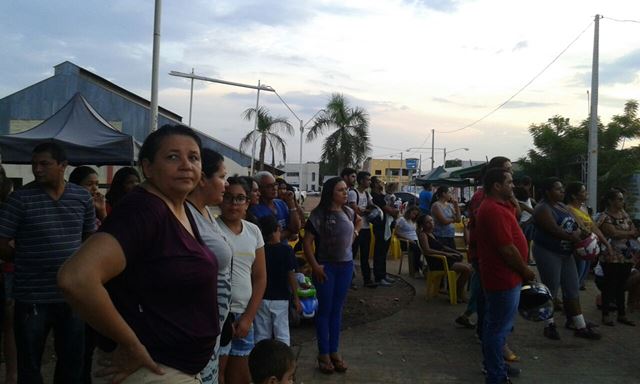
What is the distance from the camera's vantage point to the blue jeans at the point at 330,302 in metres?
4.86

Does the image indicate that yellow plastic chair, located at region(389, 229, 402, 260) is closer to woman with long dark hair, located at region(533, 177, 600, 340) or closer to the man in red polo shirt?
woman with long dark hair, located at region(533, 177, 600, 340)

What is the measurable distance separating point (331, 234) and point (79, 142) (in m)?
3.91

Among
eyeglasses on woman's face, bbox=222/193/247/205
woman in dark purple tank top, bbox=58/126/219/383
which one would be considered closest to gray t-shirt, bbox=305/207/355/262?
eyeglasses on woman's face, bbox=222/193/247/205

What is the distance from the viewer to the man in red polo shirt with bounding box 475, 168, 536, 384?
14.3 feet

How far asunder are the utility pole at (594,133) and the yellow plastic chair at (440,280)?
10.5 meters

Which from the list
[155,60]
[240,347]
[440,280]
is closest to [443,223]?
[440,280]

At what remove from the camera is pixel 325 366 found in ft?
16.1

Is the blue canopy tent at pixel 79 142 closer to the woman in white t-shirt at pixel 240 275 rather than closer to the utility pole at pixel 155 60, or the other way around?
the utility pole at pixel 155 60

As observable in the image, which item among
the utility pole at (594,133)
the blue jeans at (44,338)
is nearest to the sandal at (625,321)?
the blue jeans at (44,338)

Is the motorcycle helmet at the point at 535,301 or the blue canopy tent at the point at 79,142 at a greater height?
the blue canopy tent at the point at 79,142

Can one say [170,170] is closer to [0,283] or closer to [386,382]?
[0,283]

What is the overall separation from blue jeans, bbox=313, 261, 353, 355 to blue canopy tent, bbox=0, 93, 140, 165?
348 centimetres

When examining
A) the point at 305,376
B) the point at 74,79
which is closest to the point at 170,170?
the point at 305,376

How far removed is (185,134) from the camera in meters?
2.02
